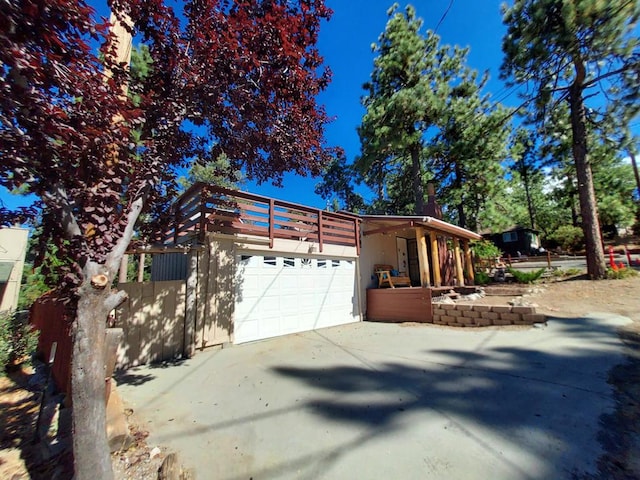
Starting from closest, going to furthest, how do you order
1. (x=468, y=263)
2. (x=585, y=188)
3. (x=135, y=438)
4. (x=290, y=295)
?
(x=135, y=438) < (x=290, y=295) < (x=585, y=188) < (x=468, y=263)

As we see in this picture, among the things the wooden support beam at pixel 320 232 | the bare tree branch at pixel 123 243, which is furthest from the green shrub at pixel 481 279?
the bare tree branch at pixel 123 243

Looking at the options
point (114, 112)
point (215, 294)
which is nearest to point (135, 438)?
point (114, 112)

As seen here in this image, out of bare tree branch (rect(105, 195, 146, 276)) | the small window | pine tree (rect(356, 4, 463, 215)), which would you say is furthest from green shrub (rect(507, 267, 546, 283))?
the small window

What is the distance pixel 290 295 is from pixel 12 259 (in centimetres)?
1217

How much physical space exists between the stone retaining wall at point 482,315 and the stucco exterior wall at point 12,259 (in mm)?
15625

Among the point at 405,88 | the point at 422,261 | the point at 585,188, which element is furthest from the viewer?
the point at 405,88

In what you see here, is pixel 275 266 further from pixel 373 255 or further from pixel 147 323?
pixel 373 255

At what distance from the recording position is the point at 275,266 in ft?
24.1

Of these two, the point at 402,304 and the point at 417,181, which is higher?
the point at 417,181

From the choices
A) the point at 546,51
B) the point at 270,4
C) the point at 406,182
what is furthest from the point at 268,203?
the point at 406,182

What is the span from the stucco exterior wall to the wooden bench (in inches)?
550

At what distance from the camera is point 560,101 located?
10734mm

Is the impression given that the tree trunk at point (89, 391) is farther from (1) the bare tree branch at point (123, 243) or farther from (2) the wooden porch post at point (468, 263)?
(2) the wooden porch post at point (468, 263)

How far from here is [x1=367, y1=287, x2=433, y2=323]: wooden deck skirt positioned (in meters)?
8.07
